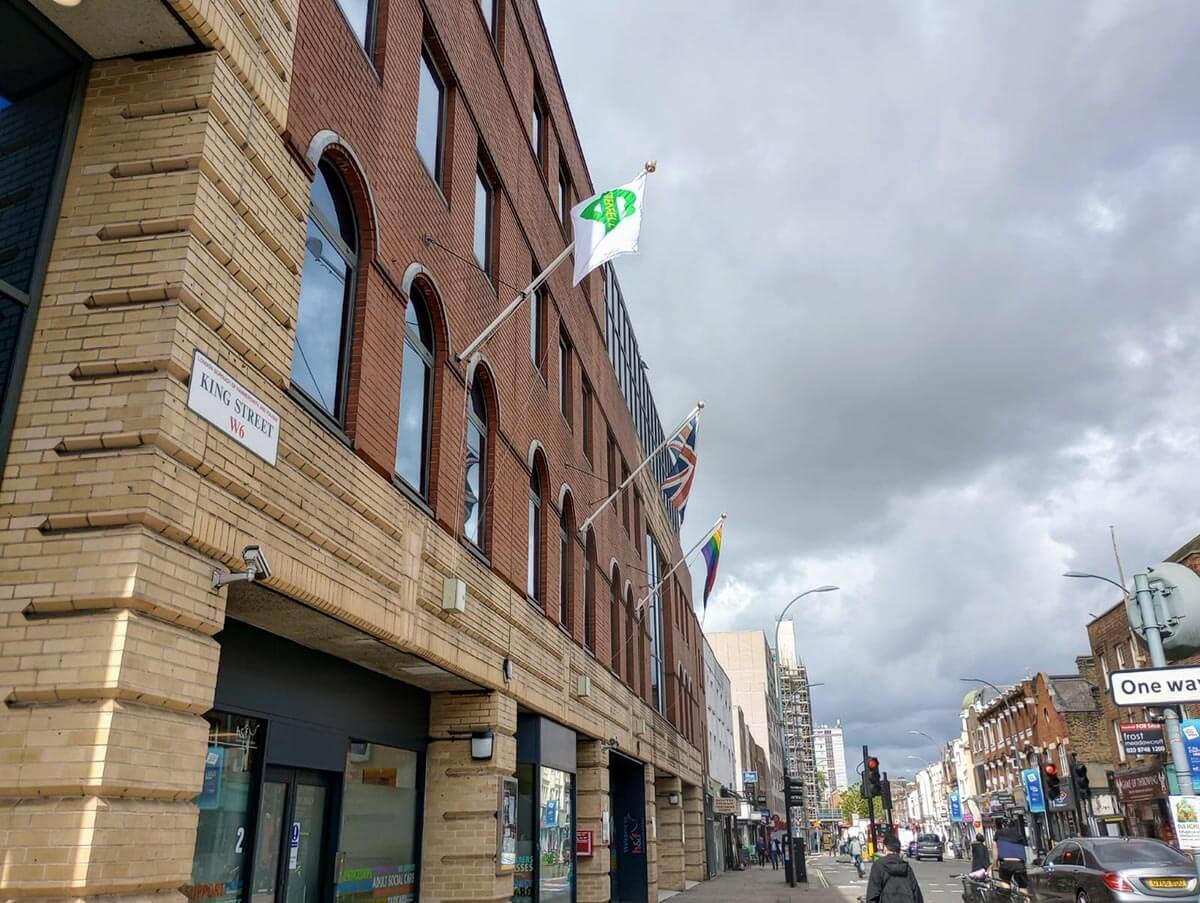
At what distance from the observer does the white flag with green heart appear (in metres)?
12.0

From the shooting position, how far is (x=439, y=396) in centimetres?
1065

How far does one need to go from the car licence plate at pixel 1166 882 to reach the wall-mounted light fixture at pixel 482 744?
386 inches

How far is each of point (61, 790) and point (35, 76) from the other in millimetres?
4446

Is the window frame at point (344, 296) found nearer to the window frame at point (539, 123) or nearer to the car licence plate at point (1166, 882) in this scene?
the window frame at point (539, 123)

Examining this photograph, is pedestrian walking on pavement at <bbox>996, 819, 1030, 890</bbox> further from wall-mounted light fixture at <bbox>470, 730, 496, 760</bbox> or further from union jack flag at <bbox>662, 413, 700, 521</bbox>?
wall-mounted light fixture at <bbox>470, 730, 496, 760</bbox>

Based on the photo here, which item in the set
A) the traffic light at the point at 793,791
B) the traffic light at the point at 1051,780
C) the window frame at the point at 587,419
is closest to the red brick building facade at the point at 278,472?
the window frame at the point at 587,419

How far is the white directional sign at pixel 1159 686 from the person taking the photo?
8609mm

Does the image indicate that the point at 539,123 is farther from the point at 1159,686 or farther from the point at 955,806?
the point at 955,806

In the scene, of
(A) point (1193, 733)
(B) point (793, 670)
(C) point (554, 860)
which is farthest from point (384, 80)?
(B) point (793, 670)

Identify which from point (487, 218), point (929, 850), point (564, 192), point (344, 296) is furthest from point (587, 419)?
point (929, 850)

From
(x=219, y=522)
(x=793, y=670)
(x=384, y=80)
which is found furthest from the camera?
(x=793, y=670)

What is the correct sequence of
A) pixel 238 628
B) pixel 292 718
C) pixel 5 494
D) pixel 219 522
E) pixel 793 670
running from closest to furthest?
pixel 5 494
pixel 219 522
pixel 238 628
pixel 292 718
pixel 793 670

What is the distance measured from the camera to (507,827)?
11320 millimetres

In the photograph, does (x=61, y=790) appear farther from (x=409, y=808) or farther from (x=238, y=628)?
(x=409, y=808)
